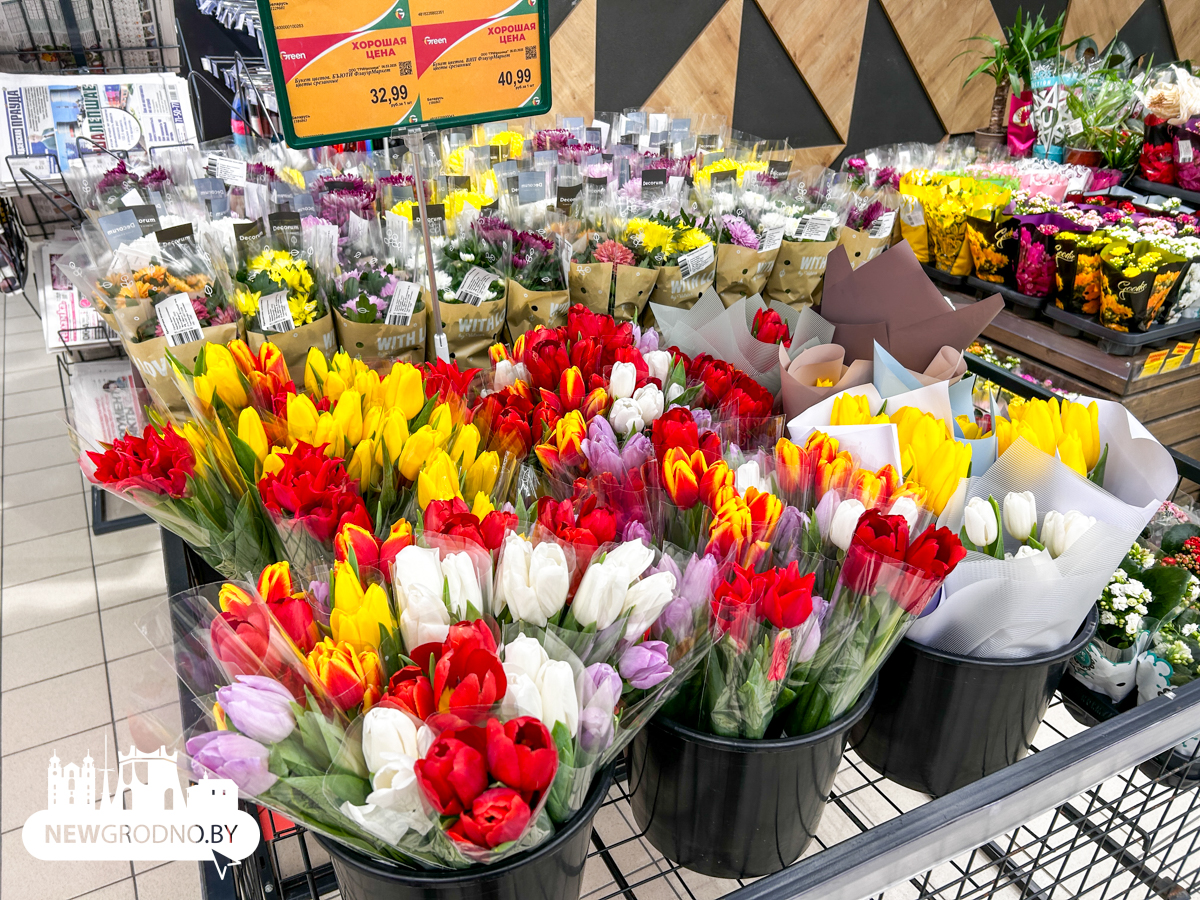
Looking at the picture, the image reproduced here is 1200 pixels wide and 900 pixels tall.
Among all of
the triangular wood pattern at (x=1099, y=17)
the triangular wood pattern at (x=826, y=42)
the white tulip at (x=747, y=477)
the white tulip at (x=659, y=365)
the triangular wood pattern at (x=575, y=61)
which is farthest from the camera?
the triangular wood pattern at (x=1099, y=17)

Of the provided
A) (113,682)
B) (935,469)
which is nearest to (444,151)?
(113,682)

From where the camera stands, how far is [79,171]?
1.86 m

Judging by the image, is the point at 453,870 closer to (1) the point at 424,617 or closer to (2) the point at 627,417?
(1) the point at 424,617

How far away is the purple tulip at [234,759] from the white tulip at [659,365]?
750 mm

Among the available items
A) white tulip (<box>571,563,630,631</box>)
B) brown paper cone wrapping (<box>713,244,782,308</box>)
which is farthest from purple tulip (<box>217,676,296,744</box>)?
brown paper cone wrapping (<box>713,244,782,308</box>)

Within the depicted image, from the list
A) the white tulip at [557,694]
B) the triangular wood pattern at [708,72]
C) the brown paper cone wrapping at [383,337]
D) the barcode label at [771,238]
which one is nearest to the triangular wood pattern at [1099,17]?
the triangular wood pattern at [708,72]

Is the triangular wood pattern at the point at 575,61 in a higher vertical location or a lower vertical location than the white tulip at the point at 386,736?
higher

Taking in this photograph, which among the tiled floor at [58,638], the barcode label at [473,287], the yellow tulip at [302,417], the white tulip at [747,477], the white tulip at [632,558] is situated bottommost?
the tiled floor at [58,638]

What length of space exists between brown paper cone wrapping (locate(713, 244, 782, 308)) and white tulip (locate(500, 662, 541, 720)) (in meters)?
1.32

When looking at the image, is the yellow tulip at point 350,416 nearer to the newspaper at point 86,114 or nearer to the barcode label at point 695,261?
the barcode label at point 695,261

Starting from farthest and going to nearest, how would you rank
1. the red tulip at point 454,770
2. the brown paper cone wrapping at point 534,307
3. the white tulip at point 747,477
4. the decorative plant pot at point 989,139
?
the decorative plant pot at point 989,139
the brown paper cone wrapping at point 534,307
the white tulip at point 747,477
the red tulip at point 454,770

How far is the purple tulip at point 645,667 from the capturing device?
2.27ft

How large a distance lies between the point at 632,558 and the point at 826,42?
15.9 feet

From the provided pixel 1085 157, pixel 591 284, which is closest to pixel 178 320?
pixel 591 284
